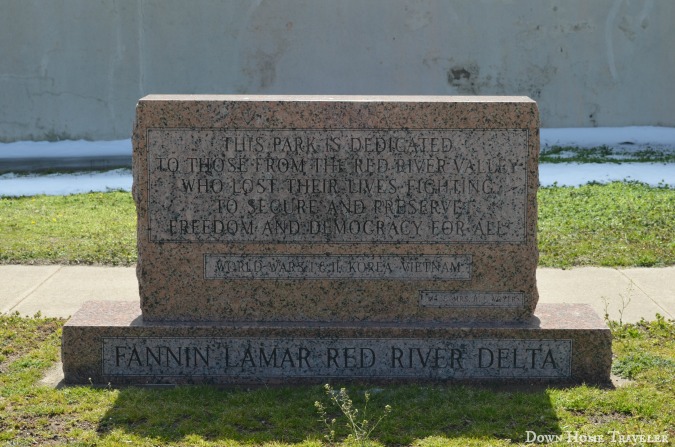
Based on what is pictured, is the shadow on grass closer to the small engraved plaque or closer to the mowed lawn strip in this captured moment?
the small engraved plaque

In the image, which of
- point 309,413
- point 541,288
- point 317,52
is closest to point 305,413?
point 309,413

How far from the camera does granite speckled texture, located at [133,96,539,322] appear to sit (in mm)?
4883

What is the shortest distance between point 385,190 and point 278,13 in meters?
9.68

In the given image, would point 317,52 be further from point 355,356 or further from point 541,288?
point 355,356

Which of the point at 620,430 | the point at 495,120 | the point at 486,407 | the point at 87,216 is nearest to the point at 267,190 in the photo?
the point at 495,120

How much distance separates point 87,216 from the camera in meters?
9.60

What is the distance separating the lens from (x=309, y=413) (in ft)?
14.7


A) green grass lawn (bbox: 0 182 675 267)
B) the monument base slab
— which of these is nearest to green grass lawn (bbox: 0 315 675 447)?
the monument base slab

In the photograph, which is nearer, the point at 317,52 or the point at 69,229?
the point at 69,229

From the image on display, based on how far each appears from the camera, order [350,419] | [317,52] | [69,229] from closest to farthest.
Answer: [350,419]
[69,229]
[317,52]

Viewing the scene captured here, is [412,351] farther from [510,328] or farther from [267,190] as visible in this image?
[267,190]

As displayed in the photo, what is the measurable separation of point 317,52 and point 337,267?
9708 mm

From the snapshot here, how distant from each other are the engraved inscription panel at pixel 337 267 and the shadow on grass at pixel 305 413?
23.2 inches

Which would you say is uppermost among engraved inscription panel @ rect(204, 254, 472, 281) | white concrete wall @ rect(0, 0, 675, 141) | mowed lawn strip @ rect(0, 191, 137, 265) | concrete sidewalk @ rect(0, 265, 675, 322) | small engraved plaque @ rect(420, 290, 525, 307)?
white concrete wall @ rect(0, 0, 675, 141)
